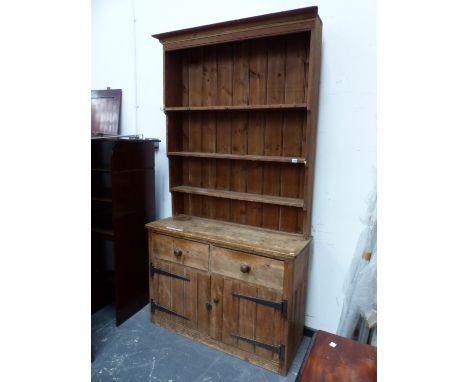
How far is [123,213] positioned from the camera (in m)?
2.34

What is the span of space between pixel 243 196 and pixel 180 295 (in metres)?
0.87

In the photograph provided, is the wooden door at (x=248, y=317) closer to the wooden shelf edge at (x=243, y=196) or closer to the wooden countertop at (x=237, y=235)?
the wooden countertop at (x=237, y=235)

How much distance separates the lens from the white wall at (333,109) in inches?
74.8

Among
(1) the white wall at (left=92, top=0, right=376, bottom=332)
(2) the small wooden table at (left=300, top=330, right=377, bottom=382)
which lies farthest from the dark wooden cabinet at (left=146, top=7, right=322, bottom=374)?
(2) the small wooden table at (left=300, top=330, right=377, bottom=382)

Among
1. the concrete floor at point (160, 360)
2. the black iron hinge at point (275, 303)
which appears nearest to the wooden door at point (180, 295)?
the concrete floor at point (160, 360)

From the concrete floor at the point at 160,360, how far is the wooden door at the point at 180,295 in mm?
128

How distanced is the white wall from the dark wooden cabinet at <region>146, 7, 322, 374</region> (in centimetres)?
14

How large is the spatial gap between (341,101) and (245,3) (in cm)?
103

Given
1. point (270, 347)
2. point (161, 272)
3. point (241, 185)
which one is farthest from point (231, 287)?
point (241, 185)

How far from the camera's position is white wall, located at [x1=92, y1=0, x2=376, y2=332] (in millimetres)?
1899
